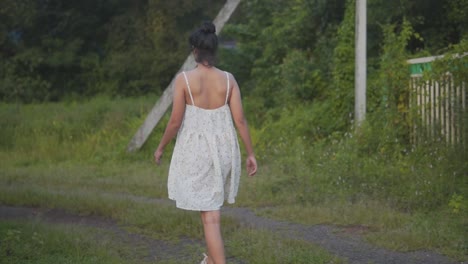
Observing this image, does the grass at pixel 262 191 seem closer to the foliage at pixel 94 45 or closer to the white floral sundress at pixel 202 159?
the white floral sundress at pixel 202 159

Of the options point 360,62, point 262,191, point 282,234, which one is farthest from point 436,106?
point 282,234

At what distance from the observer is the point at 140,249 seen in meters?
7.46

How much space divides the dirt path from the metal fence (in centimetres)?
312

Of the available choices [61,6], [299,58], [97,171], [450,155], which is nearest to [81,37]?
[61,6]

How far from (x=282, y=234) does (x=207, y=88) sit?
2507mm

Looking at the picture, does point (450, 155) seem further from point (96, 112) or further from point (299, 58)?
point (96, 112)

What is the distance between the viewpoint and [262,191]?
10.5 metres

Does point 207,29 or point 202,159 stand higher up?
point 207,29

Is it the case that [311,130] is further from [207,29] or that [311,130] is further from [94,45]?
[94,45]

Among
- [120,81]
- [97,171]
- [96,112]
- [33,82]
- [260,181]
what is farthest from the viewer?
[120,81]

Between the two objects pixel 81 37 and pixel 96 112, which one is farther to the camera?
pixel 81 37

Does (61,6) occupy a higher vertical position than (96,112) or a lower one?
higher

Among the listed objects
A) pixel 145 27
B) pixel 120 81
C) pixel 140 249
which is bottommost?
pixel 140 249

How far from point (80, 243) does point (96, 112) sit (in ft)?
37.2
